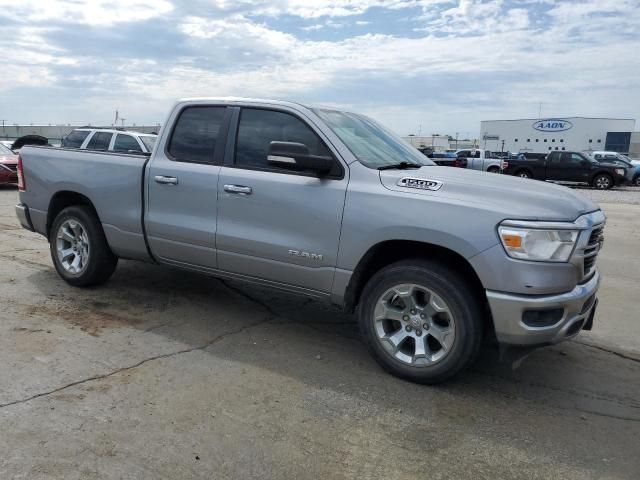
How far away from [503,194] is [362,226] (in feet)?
3.19

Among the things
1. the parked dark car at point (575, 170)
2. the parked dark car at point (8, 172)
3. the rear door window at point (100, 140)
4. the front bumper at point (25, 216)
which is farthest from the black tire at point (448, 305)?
the parked dark car at point (575, 170)

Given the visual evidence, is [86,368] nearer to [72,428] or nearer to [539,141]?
[72,428]

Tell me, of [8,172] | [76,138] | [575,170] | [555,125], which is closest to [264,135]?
[76,138]

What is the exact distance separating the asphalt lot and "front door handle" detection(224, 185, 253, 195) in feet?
3.98

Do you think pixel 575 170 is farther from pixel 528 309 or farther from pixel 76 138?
pixel 528 309

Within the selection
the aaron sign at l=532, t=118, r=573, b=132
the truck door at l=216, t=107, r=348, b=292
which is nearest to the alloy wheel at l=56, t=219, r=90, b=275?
the truck door at l=216, t=107, r=348, b=292

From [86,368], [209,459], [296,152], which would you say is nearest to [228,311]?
[86,368]

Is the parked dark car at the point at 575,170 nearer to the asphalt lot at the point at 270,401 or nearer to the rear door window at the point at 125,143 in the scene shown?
the rear door window at the point at 125,143

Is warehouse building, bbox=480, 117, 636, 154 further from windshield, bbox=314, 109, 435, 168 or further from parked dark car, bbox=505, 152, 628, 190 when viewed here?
windshield, bbox=314, 109, 435, 168

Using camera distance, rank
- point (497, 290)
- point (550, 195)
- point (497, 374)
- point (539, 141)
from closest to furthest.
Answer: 1. point (497, 290)
2. point (550, 195)
3. point (497, 374)
4. point (539, 141)

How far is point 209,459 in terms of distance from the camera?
2945mm

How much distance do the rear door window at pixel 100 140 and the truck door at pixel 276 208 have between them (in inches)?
390

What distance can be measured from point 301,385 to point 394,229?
4.08 feet

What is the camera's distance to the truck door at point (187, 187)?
188 inches
